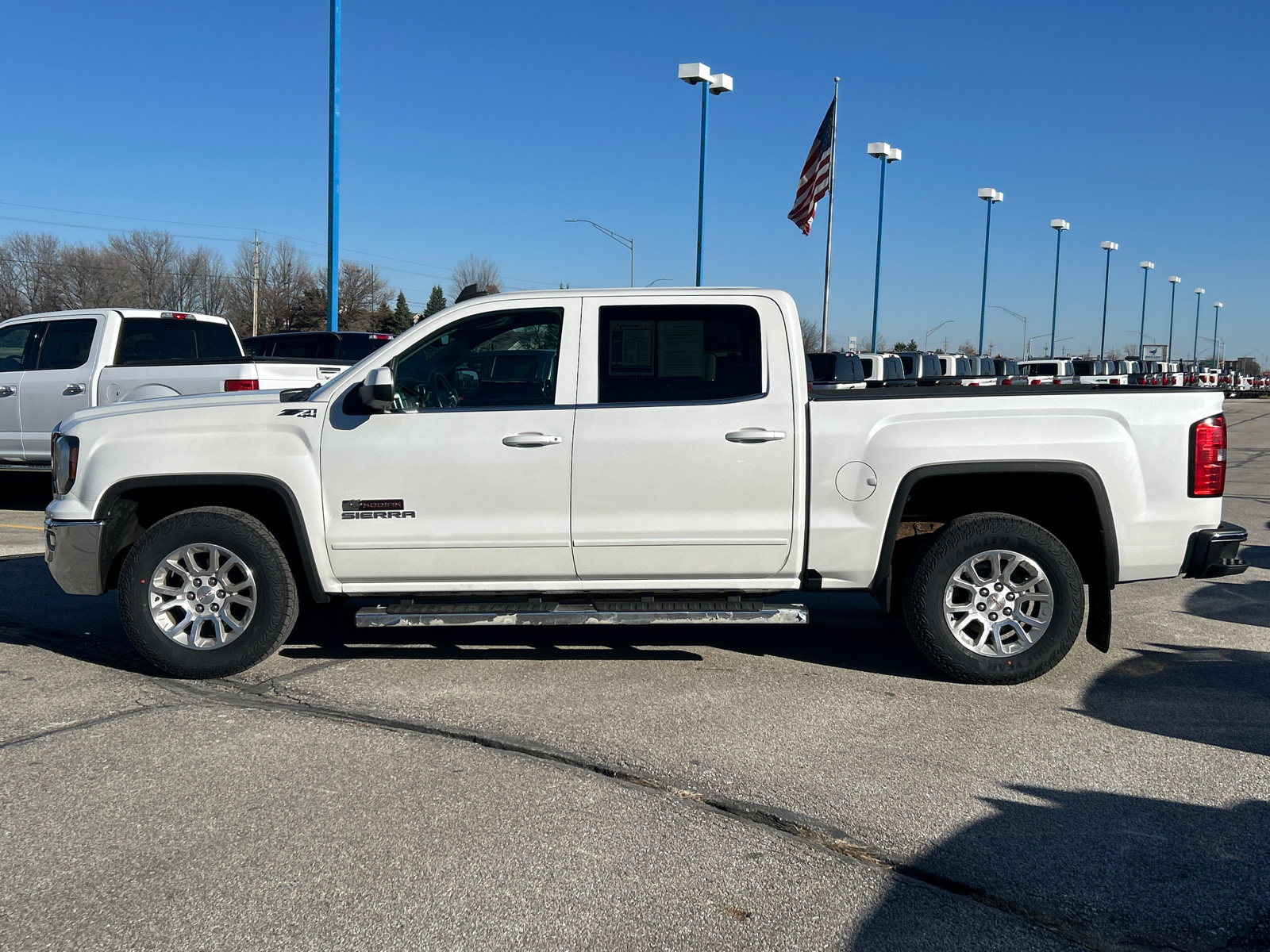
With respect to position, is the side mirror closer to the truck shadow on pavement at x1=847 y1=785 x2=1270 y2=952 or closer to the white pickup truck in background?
the truck shadow on pavement at x1=847 y1=785 x2=1270 y2=952

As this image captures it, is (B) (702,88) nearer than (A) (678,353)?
No

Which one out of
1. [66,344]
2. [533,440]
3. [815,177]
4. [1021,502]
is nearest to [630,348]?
[533,440]

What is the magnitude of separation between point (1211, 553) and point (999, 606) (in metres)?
1.10

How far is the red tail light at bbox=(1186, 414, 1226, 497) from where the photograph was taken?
17.9 ft

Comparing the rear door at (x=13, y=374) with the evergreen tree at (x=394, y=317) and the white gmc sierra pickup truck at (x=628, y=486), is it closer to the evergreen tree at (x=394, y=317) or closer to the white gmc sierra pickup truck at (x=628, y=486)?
the white gmc sierra pickup truck at (x=628, y=486)

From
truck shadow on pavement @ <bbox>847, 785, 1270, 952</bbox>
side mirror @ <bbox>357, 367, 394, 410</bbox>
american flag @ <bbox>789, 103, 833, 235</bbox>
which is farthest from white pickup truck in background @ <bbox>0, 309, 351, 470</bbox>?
american flag @ <bbox>789, 103, 833, 235</bbox>

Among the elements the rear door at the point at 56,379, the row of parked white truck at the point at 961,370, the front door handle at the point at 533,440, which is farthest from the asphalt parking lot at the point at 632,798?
the row of parked white truck at the point at 961,370

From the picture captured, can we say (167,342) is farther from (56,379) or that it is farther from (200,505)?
(200,505)

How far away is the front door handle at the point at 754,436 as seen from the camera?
5.47m

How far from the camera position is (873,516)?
554 centimetres

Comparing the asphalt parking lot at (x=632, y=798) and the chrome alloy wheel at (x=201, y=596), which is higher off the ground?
the chrome alloy wheel at (x=201, y=596)

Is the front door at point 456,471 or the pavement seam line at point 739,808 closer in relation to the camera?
the pavement seam line at point 739,808

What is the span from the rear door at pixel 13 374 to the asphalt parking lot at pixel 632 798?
20.7 ft

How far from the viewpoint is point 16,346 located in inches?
464
